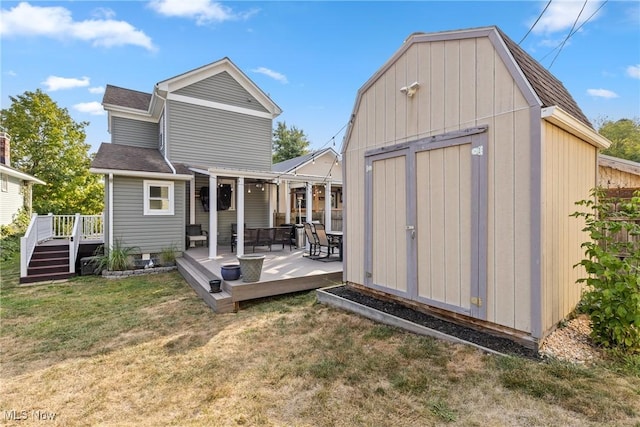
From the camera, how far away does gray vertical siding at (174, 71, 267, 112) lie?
11086mm

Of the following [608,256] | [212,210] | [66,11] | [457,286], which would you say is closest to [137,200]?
[212,210]

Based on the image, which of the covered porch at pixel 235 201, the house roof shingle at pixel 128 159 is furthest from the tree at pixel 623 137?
the house roof shingle at pixel 128 159

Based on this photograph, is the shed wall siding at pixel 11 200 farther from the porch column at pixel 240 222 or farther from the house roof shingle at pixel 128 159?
the porch column at pixel 240 222

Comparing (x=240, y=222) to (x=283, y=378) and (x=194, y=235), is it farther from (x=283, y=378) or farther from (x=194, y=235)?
(x=283, y=378)

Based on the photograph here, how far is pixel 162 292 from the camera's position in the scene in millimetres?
7016

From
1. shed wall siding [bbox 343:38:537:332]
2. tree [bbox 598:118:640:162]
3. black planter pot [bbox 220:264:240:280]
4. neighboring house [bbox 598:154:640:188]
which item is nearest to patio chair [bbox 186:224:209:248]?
black planter pot [bbox 220:264:240:280]

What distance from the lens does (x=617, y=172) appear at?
5867mm

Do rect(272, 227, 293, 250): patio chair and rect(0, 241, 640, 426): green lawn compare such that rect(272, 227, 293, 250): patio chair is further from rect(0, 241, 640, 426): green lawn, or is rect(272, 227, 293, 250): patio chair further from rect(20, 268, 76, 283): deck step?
rect(20, 268, 76, 283): deck step

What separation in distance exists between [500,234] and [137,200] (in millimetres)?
9829

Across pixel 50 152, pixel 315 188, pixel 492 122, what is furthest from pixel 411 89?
pixel 50 152

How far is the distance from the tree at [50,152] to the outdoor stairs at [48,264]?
1167 centimetres

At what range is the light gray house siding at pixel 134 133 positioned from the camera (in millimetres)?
11609

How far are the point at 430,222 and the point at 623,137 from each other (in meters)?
25.7

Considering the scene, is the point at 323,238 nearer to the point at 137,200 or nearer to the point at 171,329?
the point at 171,329
